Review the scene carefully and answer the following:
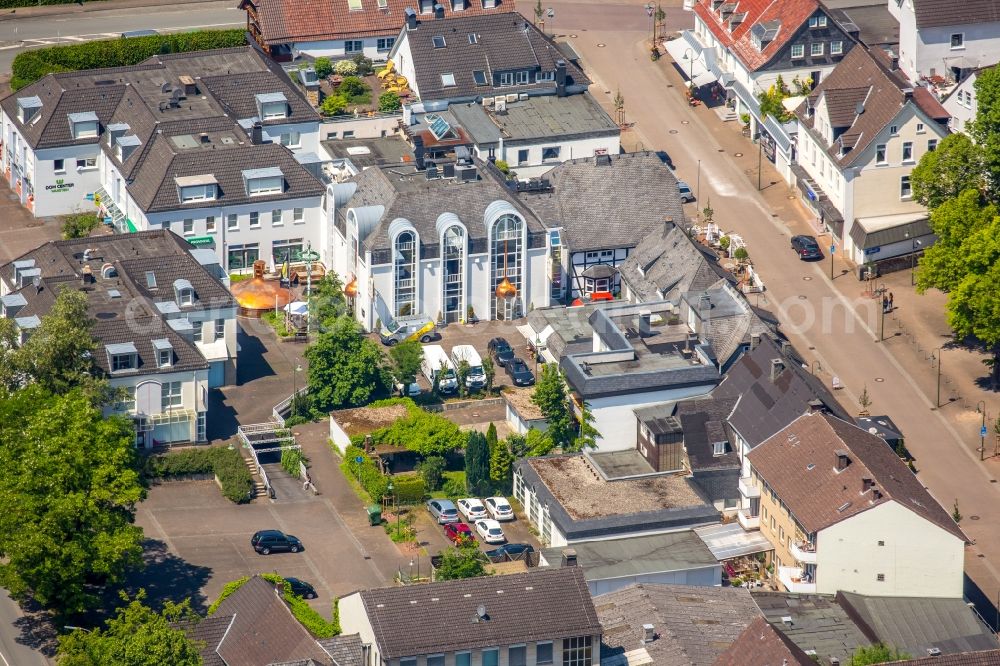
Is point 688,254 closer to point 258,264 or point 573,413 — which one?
point 573,413

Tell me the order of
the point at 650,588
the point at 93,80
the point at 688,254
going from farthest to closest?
the point at 93,80, the point at 688,254, the point at 650,588

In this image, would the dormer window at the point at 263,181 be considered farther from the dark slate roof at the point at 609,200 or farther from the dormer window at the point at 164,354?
the dormer window at the point at 164,354

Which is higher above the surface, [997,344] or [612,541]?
[997,344]

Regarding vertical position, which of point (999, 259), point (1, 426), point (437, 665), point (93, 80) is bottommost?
point (437, 665)

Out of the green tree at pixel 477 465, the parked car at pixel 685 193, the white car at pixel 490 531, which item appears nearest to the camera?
the white car at pixel 490 531

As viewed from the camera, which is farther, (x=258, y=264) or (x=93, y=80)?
(x=93, y=80)

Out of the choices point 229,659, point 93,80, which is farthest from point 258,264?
point 229,659

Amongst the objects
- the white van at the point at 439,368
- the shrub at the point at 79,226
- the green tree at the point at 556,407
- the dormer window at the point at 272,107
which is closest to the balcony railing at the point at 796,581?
the green tree at the point at 556,407

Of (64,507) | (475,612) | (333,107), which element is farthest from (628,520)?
(333,107)
